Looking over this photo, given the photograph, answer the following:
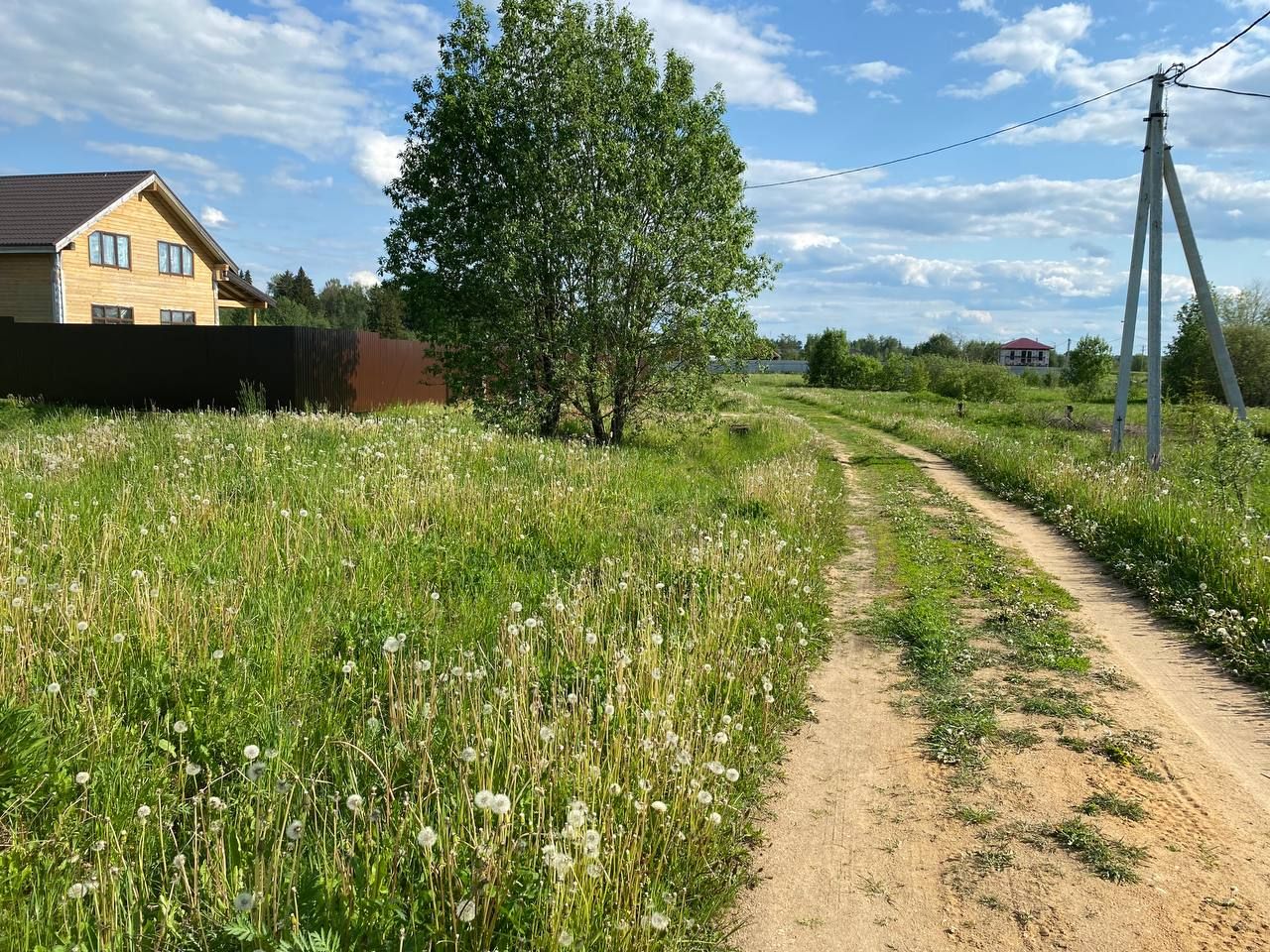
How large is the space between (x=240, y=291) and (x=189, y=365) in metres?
18.3

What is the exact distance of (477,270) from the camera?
56.9ft

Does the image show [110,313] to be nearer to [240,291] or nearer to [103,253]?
[103,253]

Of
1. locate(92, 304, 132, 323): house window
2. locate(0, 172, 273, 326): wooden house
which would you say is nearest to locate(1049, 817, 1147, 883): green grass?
locate(0, 172, 273, 326): wooden house

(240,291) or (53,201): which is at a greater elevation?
(53,201)

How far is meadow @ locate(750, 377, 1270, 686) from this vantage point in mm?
6684

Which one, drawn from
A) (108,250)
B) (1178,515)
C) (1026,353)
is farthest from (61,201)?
(1026,353)

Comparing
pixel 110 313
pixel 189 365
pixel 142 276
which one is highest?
pixel 142 276

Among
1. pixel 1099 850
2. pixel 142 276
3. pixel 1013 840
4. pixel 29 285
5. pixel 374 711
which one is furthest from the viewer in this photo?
pixel 142 276

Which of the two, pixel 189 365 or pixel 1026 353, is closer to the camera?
pixel 189 365

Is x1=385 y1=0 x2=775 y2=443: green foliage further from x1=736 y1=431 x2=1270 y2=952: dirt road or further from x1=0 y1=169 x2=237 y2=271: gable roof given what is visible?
x1=0 y1=169 x2=237 y2=271: gable roof

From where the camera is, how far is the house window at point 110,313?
30219 mm

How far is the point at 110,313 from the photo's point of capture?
101ft

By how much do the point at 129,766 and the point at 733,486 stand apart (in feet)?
31.8

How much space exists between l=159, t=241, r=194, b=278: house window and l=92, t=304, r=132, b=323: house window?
271cm
